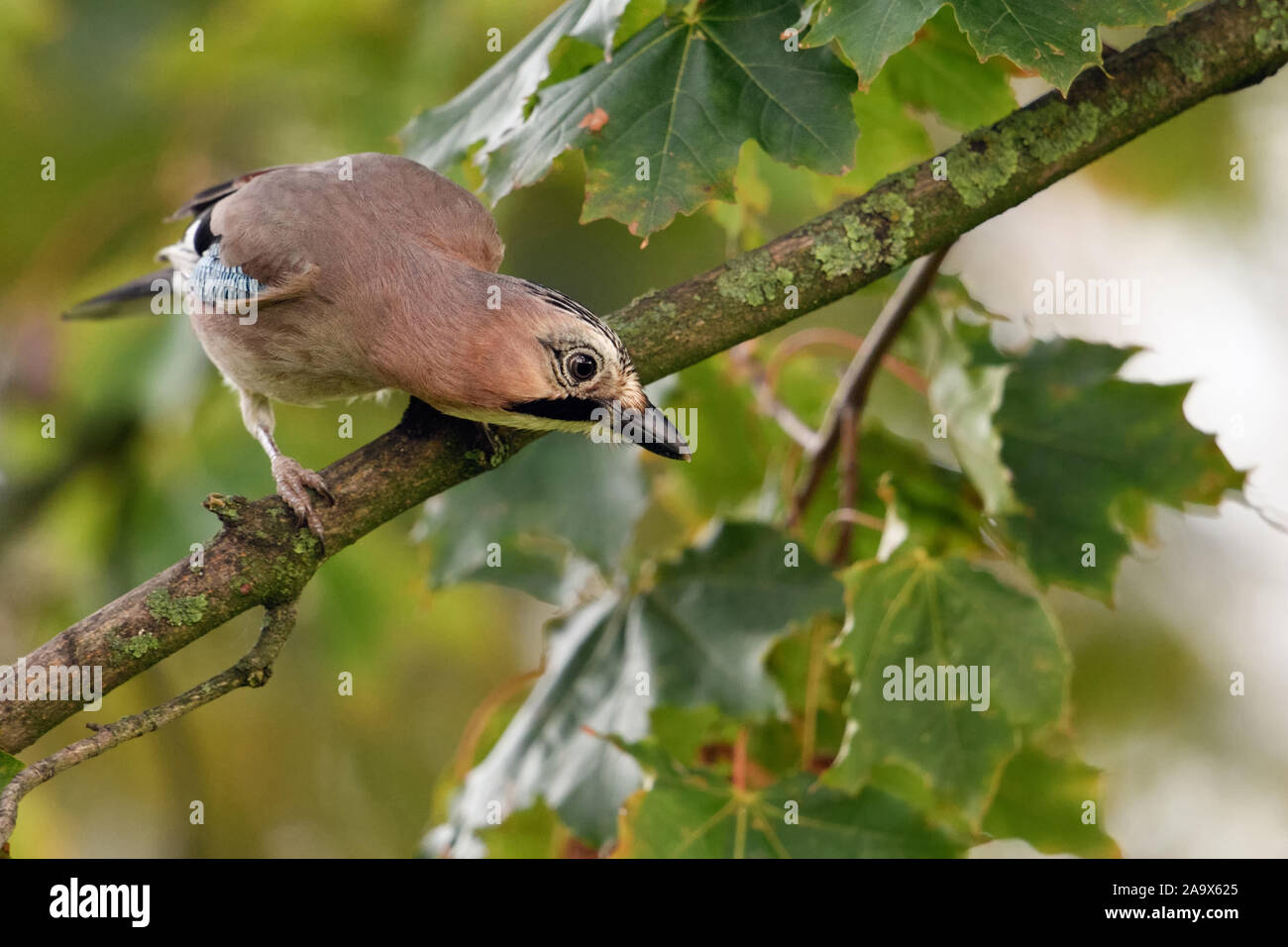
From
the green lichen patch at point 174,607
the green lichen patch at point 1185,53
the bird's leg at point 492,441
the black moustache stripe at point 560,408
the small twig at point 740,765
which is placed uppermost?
the green lichen patch at point 1185,53

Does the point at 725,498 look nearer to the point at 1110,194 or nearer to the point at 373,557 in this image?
the point at 373,557

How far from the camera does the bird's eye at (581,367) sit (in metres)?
2.92

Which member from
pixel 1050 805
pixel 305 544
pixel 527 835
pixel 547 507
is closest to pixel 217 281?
pixel 547 507

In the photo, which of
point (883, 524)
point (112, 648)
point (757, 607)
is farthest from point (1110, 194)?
point (112, 648)

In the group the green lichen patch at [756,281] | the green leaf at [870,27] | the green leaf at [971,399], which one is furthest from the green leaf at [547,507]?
the green leaf at [870,27]

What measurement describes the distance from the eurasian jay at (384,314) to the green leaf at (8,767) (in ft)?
2.44

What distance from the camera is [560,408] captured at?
302 cm

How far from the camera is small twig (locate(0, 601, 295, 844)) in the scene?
216cm

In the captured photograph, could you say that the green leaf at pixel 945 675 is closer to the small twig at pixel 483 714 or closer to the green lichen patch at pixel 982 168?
the green lichen patch at pixel 982 168

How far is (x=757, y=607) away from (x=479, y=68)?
3.72 meters

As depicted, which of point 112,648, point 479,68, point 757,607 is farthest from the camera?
point 479,68

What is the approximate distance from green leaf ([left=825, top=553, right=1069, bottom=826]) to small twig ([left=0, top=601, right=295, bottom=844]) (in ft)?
5.32

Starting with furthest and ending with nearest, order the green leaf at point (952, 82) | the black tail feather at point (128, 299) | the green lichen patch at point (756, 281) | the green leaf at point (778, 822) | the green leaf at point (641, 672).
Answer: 1. the black tail feather at point (128, 299)
2. the green leaf at point (641, 672)
3. the green leaf at point (952, 82)
4. the green leaf at point (778, 822)
5. the green lichen patch at point (756, 281)

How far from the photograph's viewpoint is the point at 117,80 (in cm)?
693
